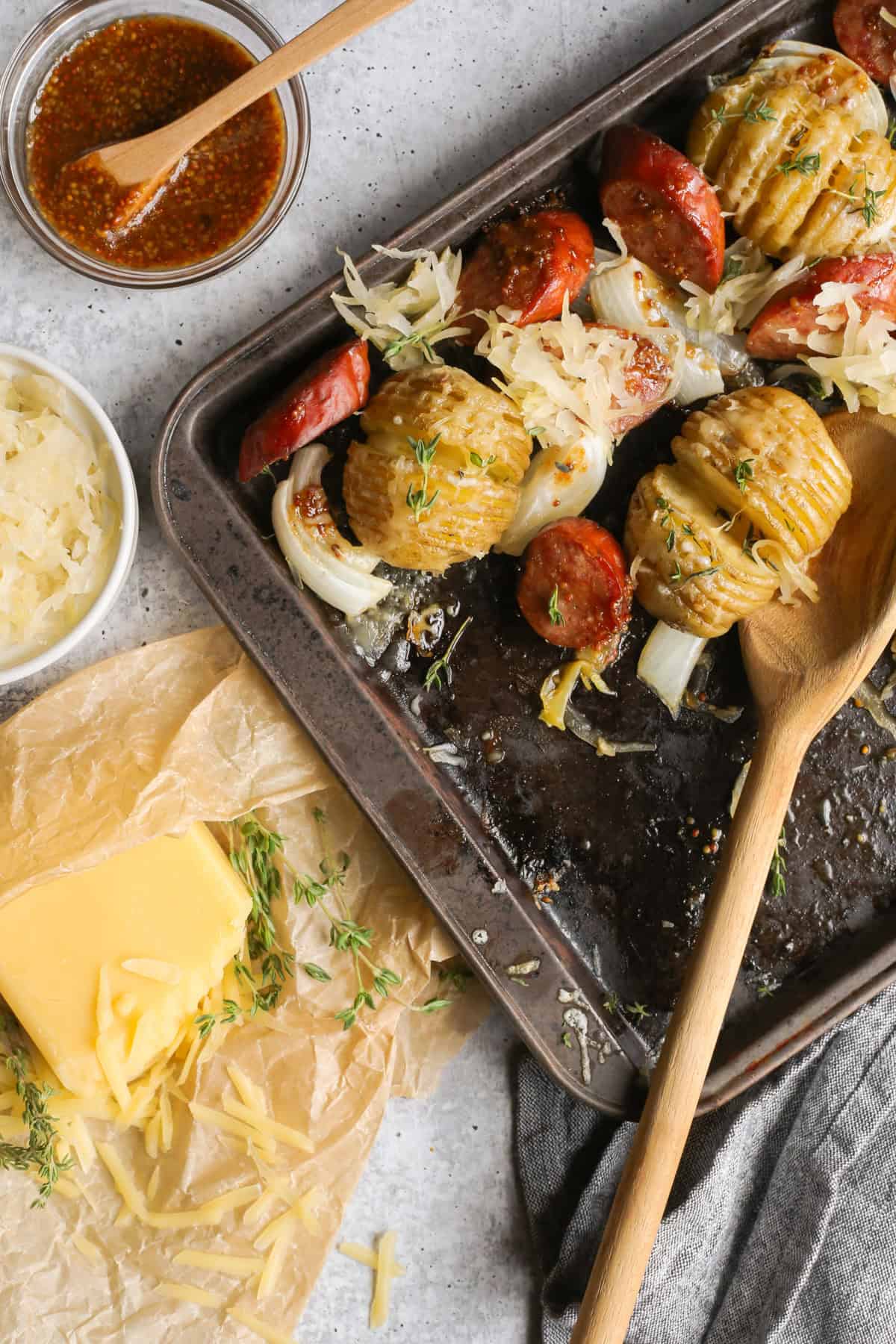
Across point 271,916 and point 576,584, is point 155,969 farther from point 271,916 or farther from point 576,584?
point 576,584

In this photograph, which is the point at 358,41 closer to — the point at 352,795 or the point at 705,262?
the point at 705,262

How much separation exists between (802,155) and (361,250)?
3.53ft

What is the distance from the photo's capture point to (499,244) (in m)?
2.71

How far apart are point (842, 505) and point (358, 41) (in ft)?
5.48

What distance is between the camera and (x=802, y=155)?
106 inches

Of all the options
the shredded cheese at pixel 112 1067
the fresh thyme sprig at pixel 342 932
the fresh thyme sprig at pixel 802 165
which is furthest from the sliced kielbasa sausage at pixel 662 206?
the shredded cheese at pixel 112 1067

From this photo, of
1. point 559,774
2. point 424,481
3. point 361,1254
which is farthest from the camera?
point 361,1254

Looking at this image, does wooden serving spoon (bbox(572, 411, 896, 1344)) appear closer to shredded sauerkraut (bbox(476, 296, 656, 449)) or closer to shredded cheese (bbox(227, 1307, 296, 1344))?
shredded sauerkraut (bbox(476, 296, 656, 449))

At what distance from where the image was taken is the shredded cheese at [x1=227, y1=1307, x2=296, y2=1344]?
2.80 meters

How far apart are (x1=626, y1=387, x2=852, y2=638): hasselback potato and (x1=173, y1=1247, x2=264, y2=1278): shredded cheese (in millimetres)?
1891

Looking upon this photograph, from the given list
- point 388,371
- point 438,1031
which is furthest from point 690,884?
point 388,371

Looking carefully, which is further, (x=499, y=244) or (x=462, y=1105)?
(x=462, y=1105)

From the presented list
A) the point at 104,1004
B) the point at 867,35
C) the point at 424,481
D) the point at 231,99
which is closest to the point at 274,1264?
the point at 104,1004

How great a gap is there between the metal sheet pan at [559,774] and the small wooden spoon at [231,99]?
0.43 m
